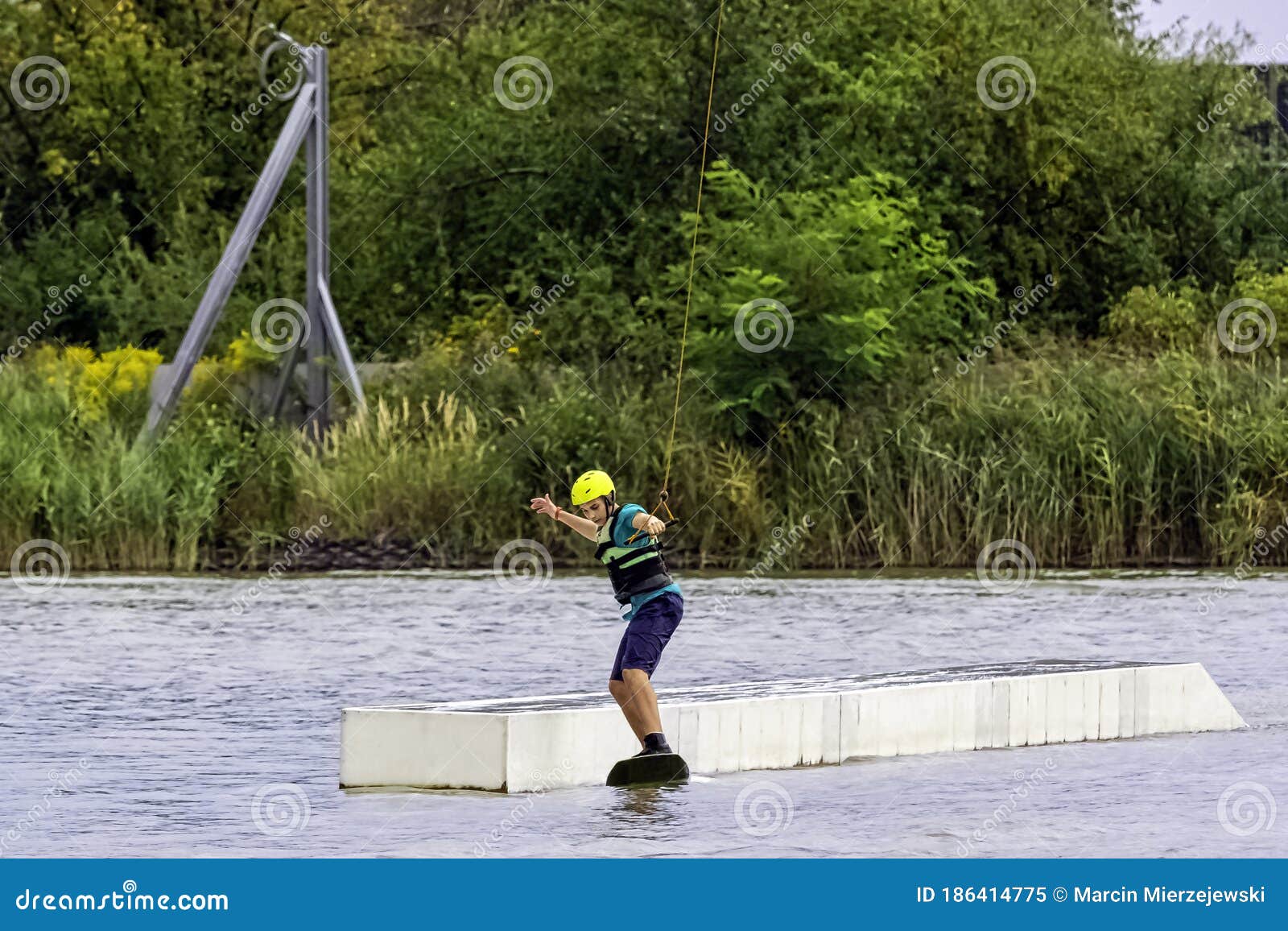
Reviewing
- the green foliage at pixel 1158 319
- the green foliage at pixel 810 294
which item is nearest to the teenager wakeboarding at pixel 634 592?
the green foliage at pixel 810 294

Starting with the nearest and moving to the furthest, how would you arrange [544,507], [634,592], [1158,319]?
[544,507] < [634,592] < [1158,319]

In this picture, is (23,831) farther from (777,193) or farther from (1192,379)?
(777,193)

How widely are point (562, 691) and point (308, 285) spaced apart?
16.9 metres

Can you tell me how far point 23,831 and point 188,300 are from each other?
29388mm

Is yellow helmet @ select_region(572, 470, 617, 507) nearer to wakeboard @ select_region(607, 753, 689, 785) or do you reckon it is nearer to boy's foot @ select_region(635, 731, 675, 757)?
boy's foot @ select_region(635, 731, 675, 757)

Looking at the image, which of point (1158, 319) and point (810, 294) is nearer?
point (810, 294)

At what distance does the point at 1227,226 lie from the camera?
128ft

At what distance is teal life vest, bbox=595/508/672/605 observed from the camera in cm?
1256

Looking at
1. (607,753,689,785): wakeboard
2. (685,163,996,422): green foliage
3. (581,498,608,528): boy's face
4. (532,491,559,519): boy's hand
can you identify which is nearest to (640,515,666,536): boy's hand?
(581,498,608,528): boy's face

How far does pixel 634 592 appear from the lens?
12664 mm

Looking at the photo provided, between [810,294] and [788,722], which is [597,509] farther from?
[810,294]

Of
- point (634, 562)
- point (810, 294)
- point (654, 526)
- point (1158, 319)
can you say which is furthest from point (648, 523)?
point (1158, 319)

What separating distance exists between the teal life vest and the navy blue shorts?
94 mm

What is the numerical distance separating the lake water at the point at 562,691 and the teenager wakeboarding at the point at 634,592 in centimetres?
42
